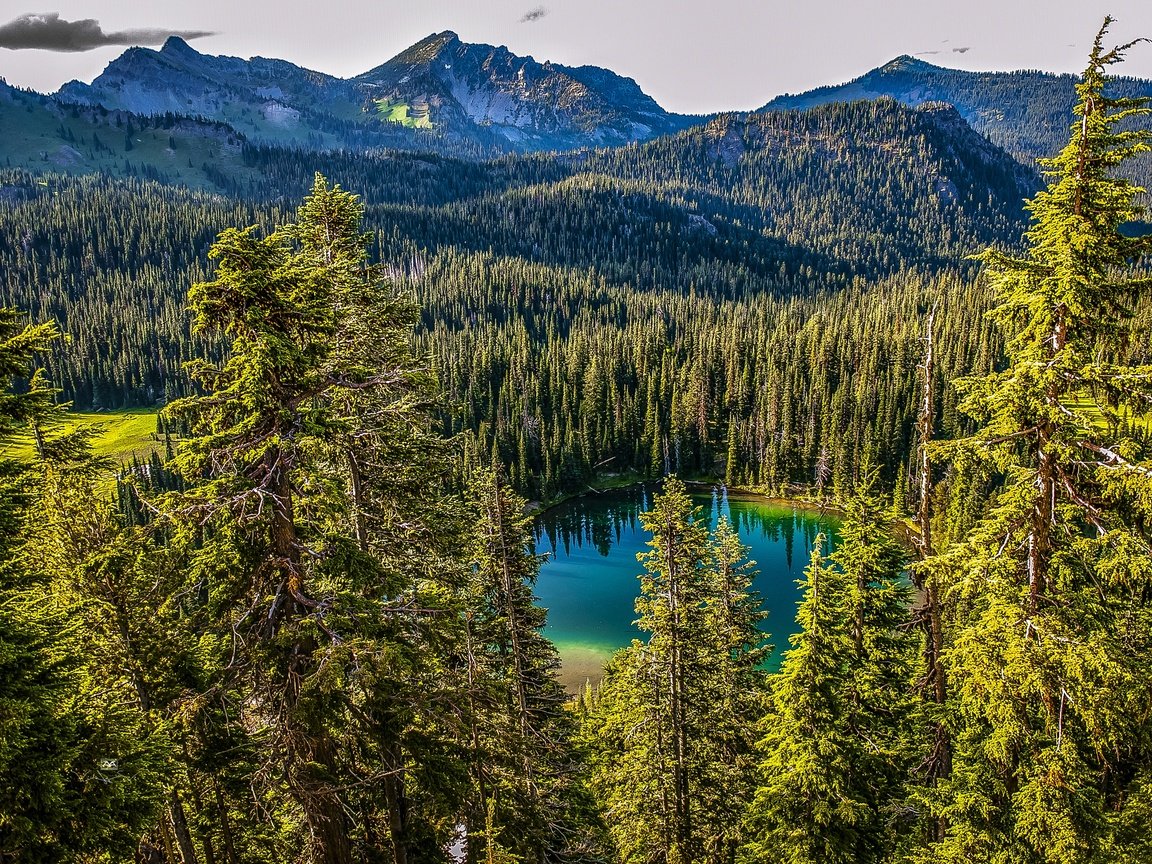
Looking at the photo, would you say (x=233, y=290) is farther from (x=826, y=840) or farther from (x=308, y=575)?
(x=826, y=840)

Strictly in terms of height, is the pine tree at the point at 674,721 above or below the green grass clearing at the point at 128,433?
above

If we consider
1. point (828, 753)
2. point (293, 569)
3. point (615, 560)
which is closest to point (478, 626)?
point (828, 753)

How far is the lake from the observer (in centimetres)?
6234

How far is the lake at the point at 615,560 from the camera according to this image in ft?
205

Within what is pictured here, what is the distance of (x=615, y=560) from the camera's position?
83312 millimetres

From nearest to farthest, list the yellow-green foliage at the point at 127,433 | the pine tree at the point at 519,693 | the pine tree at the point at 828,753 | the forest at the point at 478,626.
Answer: the forest at the point at 478,626 → the pine tree at the point at 828,753 → the pine tree at the point at 519,693 → the yellow-green foliage at the point at 127,433

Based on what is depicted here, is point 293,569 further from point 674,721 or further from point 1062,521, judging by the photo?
point 674,721

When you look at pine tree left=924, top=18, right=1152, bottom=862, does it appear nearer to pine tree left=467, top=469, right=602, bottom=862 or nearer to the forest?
the forest

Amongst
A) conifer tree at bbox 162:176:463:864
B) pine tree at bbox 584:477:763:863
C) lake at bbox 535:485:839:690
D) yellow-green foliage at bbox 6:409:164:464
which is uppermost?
conifer tree at bbox 162:176:463:864

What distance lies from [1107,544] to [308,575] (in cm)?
1273

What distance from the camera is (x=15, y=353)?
9.27 metres

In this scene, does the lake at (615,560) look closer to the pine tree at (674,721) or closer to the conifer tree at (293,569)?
the pine tree at (674,721)

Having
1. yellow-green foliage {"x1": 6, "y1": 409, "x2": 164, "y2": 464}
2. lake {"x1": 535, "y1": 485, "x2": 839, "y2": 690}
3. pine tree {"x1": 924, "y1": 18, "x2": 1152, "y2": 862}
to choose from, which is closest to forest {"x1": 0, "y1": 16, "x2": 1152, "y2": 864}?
pine tree {"x1": 924, "y1": 18, "x2": 1152, "y2": 862}

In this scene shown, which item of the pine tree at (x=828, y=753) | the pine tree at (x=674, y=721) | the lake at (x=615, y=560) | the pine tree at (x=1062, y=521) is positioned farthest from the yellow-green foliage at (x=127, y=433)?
the pine tree at (x=1062, y=521)
